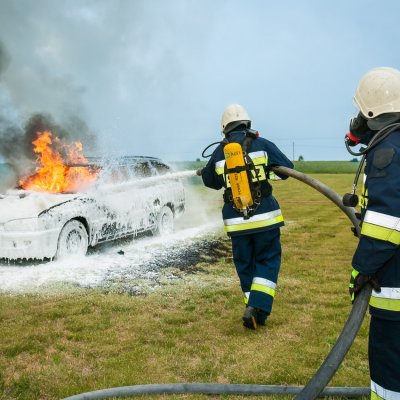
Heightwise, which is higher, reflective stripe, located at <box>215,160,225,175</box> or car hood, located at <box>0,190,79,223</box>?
reflective stripe, located at <box>215,160,225,175</box>

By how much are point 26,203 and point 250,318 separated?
4489 mm

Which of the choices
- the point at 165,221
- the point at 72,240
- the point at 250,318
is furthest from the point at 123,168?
the point at 250,318

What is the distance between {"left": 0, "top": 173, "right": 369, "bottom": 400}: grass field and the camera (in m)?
4.09

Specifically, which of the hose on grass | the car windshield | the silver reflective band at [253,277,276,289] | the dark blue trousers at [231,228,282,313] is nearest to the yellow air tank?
the dark blue trousers at [231,228,282,313]

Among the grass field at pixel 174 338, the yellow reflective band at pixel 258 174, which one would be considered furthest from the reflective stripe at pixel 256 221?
the grass field at pixel 174 338

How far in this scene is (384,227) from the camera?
2.74 metres

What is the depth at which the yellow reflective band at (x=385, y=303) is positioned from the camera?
2.86 m

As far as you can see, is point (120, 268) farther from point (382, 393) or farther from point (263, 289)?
point (382, 393)

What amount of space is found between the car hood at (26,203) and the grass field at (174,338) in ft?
5.39

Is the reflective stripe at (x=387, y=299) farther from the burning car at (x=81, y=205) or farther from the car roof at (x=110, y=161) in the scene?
the car roof at (x=110, y=161)

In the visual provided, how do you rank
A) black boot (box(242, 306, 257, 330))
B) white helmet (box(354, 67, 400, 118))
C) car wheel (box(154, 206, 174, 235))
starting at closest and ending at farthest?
white helmet (box(354, 67, 400, 118)) < black boot (box(242, 306, 257, 330)) < car wheel (box(154, 206, 174, 235))

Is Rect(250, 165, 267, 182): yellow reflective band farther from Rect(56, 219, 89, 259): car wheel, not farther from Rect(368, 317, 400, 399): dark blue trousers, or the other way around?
Rect(56, 219, 89, 259): car wheel

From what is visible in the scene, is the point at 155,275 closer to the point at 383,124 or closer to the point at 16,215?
the point at 16,215

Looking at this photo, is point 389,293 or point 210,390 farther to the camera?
point 210,390
